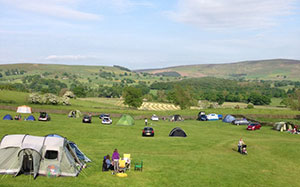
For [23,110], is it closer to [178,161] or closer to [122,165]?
[178,161]

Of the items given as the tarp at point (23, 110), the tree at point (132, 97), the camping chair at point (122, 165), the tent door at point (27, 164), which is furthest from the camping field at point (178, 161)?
the tree at point (132, 97)

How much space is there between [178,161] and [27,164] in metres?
12.5

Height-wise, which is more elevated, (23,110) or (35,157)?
(35,157)

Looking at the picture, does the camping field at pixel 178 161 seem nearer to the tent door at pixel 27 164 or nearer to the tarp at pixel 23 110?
the tent door at pixel 27 164

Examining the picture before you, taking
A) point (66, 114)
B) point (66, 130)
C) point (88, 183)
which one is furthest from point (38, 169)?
point (66, 114)

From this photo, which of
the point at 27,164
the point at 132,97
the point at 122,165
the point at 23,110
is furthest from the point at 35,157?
the point at 132,97

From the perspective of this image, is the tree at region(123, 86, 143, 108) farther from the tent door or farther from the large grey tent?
the tent door

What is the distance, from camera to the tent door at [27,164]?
67.8ft

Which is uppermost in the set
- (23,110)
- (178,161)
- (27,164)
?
(27,164)

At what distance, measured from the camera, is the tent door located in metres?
20.7

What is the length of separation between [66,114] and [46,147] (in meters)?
52.5

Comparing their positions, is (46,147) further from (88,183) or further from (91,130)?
(91,130)

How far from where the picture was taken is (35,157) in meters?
20.6

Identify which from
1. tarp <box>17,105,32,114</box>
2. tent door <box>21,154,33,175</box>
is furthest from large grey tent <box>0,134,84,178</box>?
tarp <box>17,105,32,114</box>
